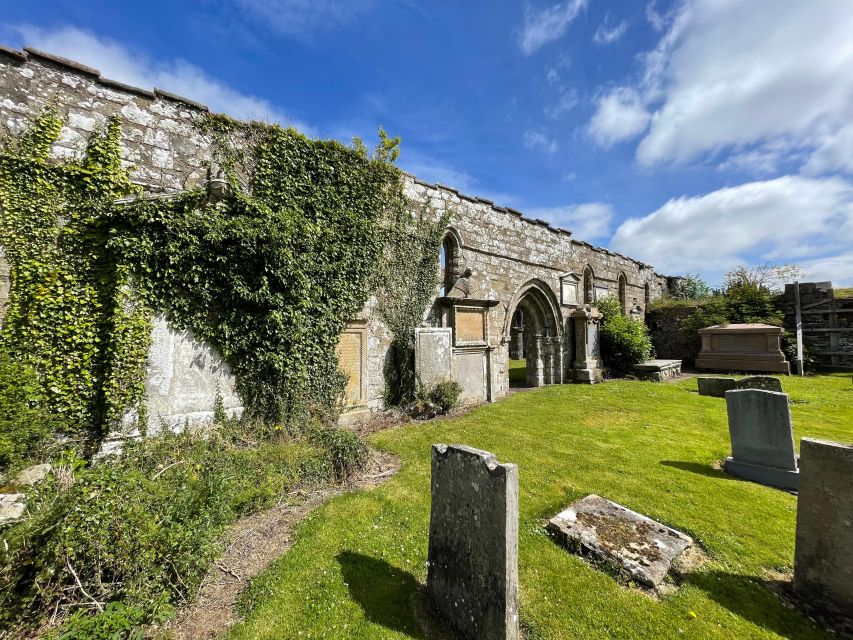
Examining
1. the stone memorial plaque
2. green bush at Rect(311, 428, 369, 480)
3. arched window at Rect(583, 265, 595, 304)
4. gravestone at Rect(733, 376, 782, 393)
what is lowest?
green bush at Rect(311, 428, 369, 480)

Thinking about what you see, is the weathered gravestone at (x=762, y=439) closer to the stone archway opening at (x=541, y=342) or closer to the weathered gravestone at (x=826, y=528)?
the weathered gravestone at (x=826, y=528)

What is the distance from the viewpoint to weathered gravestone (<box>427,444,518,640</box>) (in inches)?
82.9

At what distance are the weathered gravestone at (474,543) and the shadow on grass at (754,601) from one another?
68.7 inches

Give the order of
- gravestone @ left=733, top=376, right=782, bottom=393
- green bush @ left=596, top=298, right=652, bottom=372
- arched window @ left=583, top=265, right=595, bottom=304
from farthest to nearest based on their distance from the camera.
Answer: arched window @ left=583, top=265, right=595, bottom=304
green bush @ left=596, top=298, right=652, bottom=372
gravestone @ left=733, top=376, right=782, bottom=393

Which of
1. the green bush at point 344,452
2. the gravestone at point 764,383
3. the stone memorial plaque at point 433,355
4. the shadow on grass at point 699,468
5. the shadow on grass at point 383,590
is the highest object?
the stone memorial plaque at point 433,355

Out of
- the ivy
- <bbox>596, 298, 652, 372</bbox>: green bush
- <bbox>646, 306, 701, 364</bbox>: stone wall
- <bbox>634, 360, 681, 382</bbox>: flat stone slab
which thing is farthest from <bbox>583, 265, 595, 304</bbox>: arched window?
the ivy

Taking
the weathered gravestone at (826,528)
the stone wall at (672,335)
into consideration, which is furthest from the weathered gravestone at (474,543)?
the stone wall at (672,335)

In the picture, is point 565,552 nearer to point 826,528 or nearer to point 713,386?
point 826,528

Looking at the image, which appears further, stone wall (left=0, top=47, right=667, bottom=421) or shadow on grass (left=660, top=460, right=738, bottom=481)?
stone wall (left=0, top=47, right=667, bottom=421)

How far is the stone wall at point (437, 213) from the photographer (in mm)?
4625

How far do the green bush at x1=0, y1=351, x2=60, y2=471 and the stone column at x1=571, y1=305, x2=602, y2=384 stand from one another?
12.8 metres

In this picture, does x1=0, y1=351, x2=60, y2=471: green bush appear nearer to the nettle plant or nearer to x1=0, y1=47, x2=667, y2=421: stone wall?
the nettle plant

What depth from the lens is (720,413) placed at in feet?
23.4

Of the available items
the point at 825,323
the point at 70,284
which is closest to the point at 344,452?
the point at 70,284
